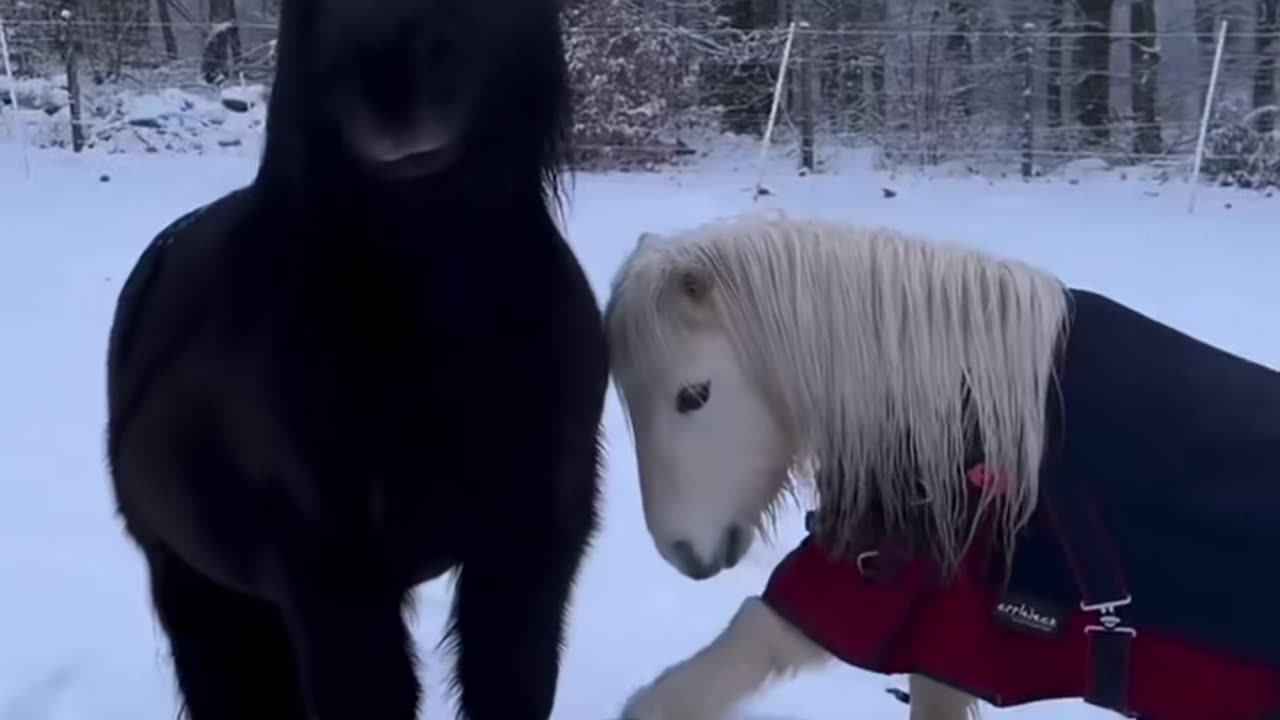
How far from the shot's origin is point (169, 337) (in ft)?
4.37

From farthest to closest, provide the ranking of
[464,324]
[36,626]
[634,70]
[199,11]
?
[199,11]
[634,70]
[36,626]
[464,324]

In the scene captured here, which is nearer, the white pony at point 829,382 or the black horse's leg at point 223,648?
the white pony at point 829,382

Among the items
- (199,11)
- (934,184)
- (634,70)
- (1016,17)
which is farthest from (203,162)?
(1016,17)

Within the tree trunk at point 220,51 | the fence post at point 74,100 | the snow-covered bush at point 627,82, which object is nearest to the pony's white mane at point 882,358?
the snow-covered bush at point 627,82

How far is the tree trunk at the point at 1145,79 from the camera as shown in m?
10.3

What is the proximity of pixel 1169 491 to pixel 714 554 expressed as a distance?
45 centimetres

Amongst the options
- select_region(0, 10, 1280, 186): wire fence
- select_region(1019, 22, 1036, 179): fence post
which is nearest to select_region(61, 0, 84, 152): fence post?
select_region(0, 10, 1280, 186): wire fence

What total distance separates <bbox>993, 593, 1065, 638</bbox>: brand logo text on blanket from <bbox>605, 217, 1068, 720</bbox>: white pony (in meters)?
0.07

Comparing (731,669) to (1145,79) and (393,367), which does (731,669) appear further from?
(1145,79)

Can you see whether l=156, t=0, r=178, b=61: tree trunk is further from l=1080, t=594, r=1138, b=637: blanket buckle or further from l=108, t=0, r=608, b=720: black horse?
l=1080, t=594, r=1138, b=637: blanket buckle

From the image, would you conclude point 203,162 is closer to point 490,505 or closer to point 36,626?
point 36,626

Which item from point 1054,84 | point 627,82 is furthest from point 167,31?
point 1054,84

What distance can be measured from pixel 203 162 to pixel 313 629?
Result: 25.6ft

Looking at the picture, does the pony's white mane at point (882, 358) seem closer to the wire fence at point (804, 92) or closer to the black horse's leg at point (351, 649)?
the black horse's leg at point (351, 649)
